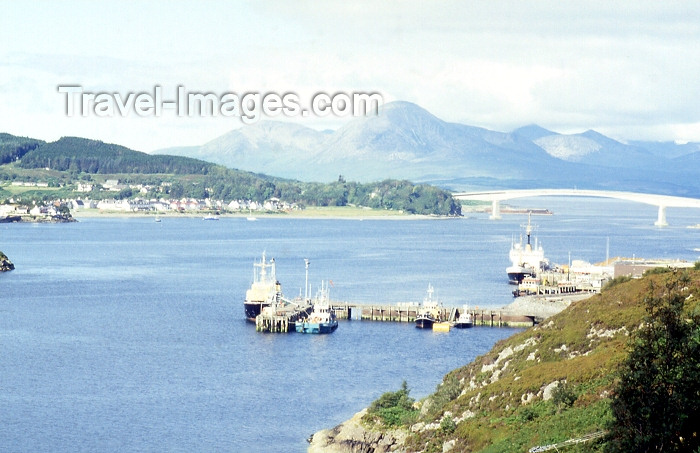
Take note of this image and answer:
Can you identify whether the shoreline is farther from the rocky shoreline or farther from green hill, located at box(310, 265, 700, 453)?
green hill, located at box(310, 265, 700, 453)

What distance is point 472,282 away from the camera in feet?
246

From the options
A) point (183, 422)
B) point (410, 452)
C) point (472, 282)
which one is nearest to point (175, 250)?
point (472, 282)

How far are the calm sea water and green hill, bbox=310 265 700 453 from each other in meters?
4.03

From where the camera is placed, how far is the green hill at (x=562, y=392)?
57.1ft

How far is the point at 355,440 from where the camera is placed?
94.1ft

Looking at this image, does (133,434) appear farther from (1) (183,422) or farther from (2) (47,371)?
(2) (47,371)

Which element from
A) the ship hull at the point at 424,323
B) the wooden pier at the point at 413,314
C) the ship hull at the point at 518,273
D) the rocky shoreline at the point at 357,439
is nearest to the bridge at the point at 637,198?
the ship hull at the point at 518,273

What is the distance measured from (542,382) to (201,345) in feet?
82.2

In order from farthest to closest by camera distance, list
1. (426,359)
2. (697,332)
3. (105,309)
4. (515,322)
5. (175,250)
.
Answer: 1. (175,250)
2. (105,309)
3. (515,322)
4. (426,359)
5. (697,332)

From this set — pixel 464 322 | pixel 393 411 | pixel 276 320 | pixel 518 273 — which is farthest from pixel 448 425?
pixel 518 273

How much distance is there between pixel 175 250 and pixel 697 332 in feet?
294

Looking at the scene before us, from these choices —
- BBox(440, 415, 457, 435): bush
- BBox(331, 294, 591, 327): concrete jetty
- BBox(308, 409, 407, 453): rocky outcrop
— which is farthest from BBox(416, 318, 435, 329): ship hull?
BBox(440, 415, 457, 435): bush

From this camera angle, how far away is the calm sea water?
3306cm

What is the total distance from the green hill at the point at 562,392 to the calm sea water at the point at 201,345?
158 inches
